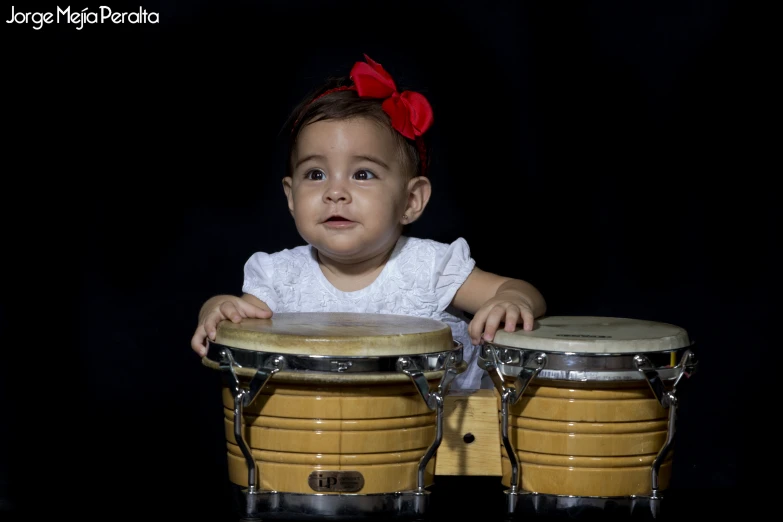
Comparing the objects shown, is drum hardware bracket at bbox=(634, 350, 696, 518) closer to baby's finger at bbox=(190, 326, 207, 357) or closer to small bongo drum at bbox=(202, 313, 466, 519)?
small bongo drum at bbox=(202, 313, 466, 519)

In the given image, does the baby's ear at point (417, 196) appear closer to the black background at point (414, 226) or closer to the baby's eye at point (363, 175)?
the baby's eye at point (363, 175)

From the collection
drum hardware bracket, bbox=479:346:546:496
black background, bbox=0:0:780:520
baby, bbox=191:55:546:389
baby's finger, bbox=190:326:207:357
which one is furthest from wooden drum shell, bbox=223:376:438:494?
black background, bbox=0:0:780:520

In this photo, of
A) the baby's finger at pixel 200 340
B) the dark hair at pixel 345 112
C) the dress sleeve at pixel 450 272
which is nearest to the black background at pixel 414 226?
the dark hair at pixel 345 112

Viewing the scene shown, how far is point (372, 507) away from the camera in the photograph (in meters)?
2.01


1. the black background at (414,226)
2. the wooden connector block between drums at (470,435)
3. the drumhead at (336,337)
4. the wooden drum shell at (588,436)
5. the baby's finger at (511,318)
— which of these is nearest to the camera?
the drumhead at (336,337)

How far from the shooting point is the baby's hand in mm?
2158

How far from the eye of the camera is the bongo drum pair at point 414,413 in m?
1.96

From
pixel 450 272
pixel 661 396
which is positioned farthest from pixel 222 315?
pixel 661 396

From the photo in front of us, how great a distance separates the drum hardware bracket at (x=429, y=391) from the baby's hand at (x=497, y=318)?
0.13 m

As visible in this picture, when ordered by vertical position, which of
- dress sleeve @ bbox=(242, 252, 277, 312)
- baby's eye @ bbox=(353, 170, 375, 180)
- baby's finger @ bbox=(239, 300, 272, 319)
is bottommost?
baby's finger @ bbox=(239, 300, 272, 319)

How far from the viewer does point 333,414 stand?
1.97m

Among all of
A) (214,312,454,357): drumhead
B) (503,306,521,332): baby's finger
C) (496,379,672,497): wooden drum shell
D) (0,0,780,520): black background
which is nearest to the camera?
(214,312,454,357): drumhead

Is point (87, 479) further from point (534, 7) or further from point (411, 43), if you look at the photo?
point (534, 7)

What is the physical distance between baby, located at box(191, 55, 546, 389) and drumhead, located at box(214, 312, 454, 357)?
0.31 meters
